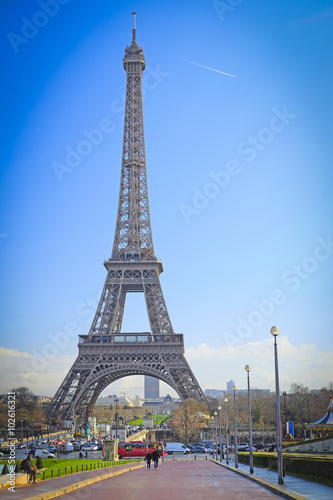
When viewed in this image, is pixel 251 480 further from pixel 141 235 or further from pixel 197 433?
pixel 197 433

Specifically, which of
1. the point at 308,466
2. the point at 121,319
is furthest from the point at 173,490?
the point at 121,319

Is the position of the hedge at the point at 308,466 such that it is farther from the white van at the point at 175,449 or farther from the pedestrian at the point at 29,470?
the white van at the point at 175,449

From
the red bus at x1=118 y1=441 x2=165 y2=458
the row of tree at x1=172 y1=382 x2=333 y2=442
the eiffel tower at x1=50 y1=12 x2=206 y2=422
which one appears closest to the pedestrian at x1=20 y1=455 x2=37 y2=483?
the red bus at x1=118 y1=441 x2=165 y2=458

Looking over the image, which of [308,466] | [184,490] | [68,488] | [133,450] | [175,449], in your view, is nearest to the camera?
[184,490]

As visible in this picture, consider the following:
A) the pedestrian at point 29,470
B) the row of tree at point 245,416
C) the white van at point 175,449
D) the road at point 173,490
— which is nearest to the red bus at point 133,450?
the white van at point 175,449

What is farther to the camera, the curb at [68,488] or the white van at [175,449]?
the white van at [175,449]

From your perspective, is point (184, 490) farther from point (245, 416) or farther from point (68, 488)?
point (245, 416)

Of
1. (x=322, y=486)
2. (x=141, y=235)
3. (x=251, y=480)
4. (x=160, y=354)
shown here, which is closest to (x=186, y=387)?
(x=160, y=354)

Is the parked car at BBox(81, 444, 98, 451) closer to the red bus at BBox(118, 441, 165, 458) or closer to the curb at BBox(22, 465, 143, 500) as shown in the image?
the red bus at BBox(118, 441, 165, 458)
